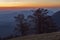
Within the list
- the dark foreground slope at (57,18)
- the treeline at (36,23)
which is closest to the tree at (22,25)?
the treeline at (36,23)

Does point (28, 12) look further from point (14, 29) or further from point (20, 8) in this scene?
point (14, 29)

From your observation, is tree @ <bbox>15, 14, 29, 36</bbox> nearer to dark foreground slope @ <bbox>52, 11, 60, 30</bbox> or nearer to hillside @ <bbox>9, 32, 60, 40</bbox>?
hillside @ <bbox>9, 32, 60, 40</bbox>

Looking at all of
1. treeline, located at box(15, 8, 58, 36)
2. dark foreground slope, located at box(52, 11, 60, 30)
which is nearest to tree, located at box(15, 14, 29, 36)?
treeline, located at box(15, 8, 58, 36)

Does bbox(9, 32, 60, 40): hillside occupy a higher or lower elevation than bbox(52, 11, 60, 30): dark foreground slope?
lower

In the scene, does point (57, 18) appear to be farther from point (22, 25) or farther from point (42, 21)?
point (22, 25)

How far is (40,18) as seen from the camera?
67.4 inches

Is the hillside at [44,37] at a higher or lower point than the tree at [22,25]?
lower

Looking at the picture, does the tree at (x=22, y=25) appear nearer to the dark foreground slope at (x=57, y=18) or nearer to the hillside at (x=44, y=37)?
the hillside at (x=44, y=37)

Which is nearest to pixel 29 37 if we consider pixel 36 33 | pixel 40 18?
pixel 36 33

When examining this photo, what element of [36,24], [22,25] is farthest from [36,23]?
[22,25]

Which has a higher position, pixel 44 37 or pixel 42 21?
pixel 42 21

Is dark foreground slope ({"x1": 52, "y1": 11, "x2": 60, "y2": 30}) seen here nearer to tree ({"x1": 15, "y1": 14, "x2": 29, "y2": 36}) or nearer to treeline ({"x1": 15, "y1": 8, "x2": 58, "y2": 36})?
treeline ({"x1": 15, "y1": 8, "x2": 58, "y2": 36})

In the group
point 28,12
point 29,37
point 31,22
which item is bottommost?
point 29,37

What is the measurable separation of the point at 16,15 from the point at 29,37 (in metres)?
0.26
